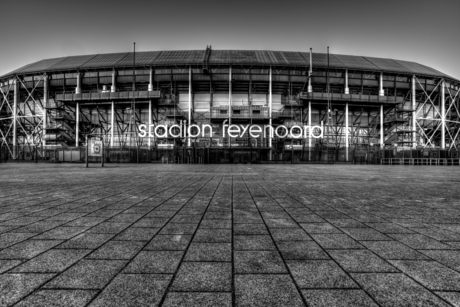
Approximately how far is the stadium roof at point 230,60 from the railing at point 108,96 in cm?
502

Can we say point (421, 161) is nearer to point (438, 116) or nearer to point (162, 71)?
point (438, 116)

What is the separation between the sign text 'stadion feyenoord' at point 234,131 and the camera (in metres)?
36.8

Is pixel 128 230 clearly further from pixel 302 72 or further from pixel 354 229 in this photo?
pixel 302 72

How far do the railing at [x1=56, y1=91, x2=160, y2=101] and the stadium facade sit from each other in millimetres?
155

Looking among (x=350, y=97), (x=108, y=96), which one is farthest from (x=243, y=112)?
(x=108, y=96)

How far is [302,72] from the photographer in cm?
4094

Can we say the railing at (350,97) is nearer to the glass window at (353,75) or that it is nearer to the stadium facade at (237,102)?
the stadium facade at (237,102)

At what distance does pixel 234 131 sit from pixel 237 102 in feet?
20.5

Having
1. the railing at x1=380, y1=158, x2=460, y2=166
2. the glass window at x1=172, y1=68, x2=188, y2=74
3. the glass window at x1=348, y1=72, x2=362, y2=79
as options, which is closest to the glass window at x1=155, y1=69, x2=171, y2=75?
the glass window at x1=172, y1=68, x2=188, y2=74

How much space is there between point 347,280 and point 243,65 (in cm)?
4047

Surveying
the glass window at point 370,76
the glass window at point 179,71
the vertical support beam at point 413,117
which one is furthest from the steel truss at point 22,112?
the vertical support beam at point 413,117

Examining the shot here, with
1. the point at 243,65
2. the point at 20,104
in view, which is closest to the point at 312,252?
the point at 243,65

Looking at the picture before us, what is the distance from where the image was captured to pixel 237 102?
135 feet

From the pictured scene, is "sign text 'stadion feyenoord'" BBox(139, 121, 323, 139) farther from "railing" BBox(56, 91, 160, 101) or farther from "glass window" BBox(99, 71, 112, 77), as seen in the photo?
"glass window" BBox(99, 71, 112, 77)
